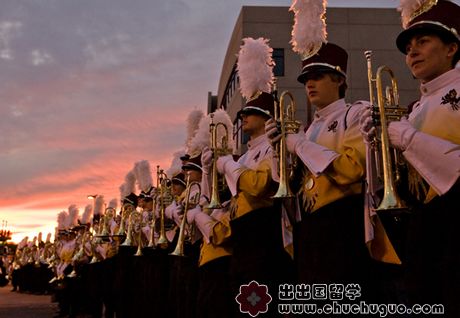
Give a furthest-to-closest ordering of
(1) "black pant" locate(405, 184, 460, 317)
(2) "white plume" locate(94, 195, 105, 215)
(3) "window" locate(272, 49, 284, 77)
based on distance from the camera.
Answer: (3) "window" locate(272, 49, 284, 77) < (2) "white plume" locate(94, 195, 105, 215) < (1) "black pant" locate(405, 184, 460, 317)

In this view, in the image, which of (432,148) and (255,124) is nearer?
(432,148)

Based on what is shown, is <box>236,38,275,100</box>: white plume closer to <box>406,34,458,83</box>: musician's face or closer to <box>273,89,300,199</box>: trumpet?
<box>273,89,300,199</box>: trumpet

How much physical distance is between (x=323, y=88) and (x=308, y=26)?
640mm

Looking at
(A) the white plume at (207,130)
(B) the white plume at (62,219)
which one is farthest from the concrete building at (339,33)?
(A) the white plume at (207,130)

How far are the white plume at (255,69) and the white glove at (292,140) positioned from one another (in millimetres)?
1654

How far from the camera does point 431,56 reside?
332 centimetres

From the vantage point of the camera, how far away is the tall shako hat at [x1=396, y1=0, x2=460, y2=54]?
3.29m

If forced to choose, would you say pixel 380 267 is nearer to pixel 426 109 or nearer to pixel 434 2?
pixel 426 109

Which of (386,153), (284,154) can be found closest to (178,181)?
(284,154)

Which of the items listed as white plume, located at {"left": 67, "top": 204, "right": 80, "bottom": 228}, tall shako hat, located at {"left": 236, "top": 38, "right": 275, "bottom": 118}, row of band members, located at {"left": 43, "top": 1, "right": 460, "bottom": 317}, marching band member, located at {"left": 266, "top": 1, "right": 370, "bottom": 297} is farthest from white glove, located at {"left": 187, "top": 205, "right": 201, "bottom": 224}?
white plume, located at {"left": 67, "top": 204, "right": 80, "bottom": 228}

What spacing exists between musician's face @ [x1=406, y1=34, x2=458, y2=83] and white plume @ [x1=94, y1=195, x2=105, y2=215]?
14.5 meters

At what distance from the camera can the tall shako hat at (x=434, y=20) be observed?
3289mm

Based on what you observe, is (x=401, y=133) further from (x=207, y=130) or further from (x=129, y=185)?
(x=129, y=185)

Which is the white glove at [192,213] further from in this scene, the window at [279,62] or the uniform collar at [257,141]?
the window at [279,62]
